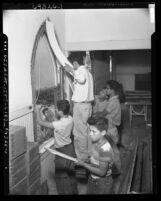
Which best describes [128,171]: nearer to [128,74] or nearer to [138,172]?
[138,172]

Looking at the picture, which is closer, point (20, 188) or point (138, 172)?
point (20, 188)

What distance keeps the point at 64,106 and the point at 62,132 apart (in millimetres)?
126

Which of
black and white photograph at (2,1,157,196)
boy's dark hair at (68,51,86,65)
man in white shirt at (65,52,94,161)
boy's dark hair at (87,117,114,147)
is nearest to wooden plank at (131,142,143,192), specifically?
black and white photograph at (2,1,157,196)

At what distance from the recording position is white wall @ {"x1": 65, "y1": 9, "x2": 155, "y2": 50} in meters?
1.43

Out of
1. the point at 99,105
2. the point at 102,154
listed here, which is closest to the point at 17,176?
the point at 102,154

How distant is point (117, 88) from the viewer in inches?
58.1

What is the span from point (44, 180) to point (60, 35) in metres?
0.69

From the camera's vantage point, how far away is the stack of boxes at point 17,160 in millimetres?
1343

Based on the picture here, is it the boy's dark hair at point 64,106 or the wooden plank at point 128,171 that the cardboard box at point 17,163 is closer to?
Answer: the boy's dark hair at point 64,106

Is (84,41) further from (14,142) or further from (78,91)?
(14,142)

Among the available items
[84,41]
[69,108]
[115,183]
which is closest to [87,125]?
[69,108]

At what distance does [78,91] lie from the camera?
1474mm

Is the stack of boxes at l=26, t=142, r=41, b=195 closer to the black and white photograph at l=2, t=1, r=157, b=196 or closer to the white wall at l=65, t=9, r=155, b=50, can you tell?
the black and white photograph at l=2, t=1, r=157, b=196

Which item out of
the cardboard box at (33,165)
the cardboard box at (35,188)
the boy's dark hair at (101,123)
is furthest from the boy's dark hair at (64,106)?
the cardboard box at (35,188)
